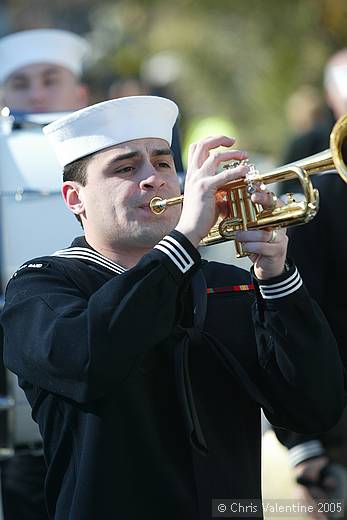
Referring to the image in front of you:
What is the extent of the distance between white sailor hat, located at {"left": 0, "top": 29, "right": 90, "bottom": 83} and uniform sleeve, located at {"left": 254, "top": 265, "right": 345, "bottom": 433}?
3.18m

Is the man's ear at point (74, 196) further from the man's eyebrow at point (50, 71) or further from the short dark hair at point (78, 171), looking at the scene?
the man's eyebrow at point (50, 71)

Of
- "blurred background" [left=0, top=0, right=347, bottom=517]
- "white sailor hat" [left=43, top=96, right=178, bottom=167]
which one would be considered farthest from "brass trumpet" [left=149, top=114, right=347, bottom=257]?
"blurred background" [left=0, top=0, right=347, bottom=517]

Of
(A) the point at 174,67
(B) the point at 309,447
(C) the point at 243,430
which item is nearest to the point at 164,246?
(C) the point at 243,430

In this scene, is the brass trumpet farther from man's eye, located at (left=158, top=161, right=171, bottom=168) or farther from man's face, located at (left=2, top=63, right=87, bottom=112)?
man's face, located at (left=2, top=63, right=87, bottom=112)

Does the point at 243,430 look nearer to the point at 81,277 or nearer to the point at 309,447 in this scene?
the point at 81,277

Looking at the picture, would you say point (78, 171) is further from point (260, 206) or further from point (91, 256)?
point (260, 206)

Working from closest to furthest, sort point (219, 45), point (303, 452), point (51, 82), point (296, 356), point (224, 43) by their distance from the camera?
point (296, 356)
point (303, 452)
point (51, 82)
point (224, 43)
point (219, 45)

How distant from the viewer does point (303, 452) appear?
5.05 m

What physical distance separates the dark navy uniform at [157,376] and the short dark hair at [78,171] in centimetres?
23

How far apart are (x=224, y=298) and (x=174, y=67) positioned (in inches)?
797

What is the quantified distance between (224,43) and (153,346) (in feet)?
75.2

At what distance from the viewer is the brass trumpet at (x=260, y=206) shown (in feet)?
10.5

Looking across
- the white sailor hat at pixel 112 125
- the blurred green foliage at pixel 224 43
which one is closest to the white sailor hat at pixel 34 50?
the white sailor hat at pixel 112 125

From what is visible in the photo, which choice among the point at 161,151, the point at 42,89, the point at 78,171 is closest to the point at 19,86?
the point at 42,89
